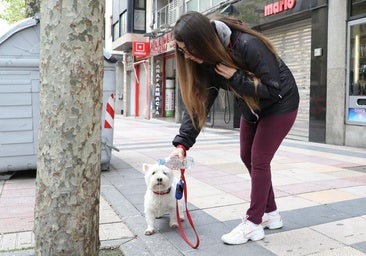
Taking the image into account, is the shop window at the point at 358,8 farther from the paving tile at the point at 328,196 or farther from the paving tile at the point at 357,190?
the paving tile at the point at 328,196

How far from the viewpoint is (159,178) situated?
3.48 metres

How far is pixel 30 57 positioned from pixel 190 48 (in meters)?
4.08

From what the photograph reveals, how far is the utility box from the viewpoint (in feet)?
19.6

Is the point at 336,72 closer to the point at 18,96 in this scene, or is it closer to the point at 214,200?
the point at 214,200

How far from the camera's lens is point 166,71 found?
22.3 meters

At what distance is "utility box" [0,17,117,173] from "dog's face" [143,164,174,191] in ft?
10.2

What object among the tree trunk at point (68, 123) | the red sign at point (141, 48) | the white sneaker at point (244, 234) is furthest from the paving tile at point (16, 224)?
the red sign at point (141, 48)

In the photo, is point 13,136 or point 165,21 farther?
point 165,21

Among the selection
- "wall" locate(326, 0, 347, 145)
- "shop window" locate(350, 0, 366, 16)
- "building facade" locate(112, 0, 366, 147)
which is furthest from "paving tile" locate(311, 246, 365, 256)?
"shop window" locate(350, 0, 366, 16)

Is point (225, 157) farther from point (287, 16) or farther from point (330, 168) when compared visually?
point (287, 16)

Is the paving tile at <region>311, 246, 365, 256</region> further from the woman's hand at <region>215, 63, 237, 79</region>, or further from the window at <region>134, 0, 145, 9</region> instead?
the window at <region>134, 0, 145, 9</region>

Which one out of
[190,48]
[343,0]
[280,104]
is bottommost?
[280,104]

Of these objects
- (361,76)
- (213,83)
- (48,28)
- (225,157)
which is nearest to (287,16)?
(361,76)

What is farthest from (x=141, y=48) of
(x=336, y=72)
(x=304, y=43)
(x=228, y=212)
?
(x=228, y=212)
